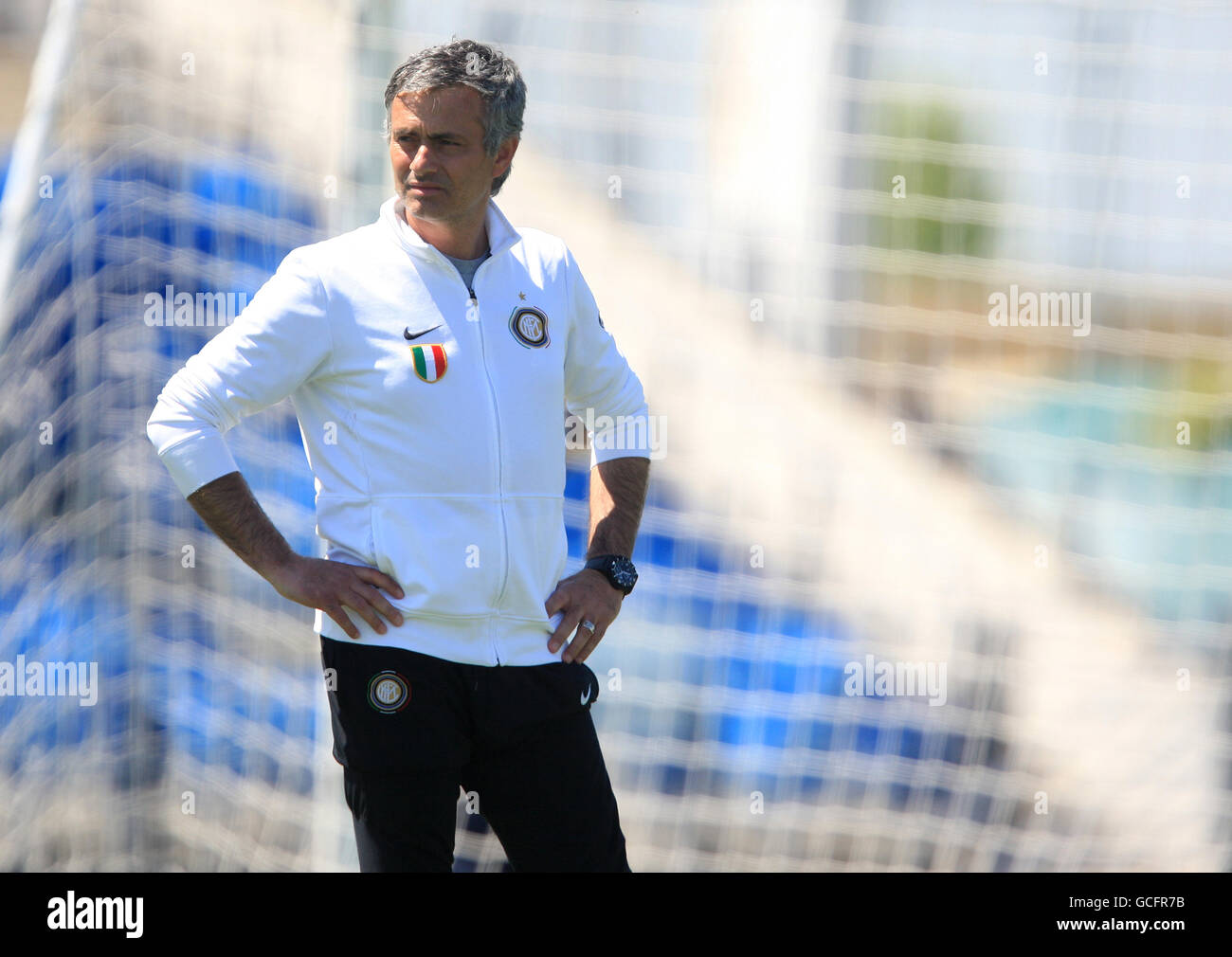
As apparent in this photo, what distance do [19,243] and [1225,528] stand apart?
291 cm

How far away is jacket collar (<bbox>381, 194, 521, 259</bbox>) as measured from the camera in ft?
6.40

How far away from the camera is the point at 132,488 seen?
9.86 feet

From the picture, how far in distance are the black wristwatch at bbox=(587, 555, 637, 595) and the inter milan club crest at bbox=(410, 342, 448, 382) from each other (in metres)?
0.45

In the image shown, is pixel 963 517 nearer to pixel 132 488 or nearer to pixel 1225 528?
pixel 1225 528

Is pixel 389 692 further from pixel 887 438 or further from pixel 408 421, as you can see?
pixel 887 438

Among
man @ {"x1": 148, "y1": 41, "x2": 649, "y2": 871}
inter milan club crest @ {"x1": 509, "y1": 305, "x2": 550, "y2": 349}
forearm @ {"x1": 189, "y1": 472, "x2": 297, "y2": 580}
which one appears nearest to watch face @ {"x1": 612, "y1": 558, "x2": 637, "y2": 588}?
man @ {"x1": 148, "y1": 41, "x2": 649, "y2": 871}

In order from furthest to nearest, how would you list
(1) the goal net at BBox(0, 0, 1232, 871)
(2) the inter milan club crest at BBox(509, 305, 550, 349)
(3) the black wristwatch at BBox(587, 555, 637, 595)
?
(1) the goal net at BBox(0, 0, 1232, 871)
(3) the black wristwatch at BBox(587, 555, 637, 595)
(2) the inter milan club crest at BBox(509, 305, 550, 349)

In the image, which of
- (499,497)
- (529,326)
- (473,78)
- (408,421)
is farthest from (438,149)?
(499,497)

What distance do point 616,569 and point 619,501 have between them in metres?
0.13

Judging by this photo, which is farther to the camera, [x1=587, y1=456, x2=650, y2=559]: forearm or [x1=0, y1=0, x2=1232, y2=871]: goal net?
[x1=0, y1=0, x2=1232, y2=871]: goal net

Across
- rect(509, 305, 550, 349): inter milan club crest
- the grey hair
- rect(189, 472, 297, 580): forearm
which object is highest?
the grey hair

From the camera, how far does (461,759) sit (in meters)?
1.89

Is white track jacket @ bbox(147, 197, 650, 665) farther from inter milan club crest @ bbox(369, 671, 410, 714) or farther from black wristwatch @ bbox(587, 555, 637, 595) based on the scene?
black wristwatch @ bbox(587, 555, 637, 595)

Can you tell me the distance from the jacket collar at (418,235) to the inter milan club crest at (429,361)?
148 mm
